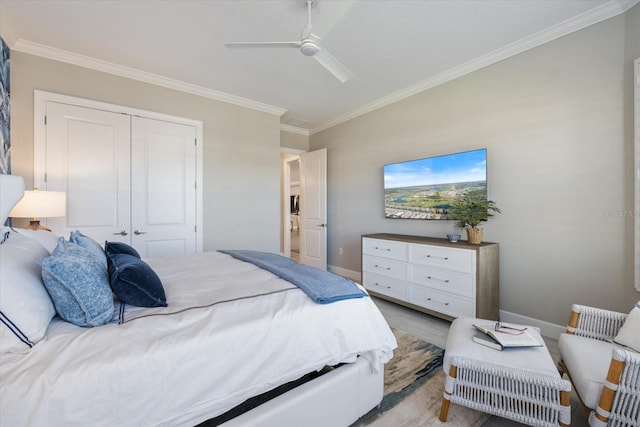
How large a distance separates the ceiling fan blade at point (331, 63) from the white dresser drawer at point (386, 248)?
1881 millimetres

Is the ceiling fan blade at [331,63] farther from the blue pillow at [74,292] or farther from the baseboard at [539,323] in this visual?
the baseboard at [539,323]

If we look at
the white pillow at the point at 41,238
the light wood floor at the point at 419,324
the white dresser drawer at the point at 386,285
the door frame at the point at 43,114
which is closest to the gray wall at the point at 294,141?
the door frame at the point at 43,114

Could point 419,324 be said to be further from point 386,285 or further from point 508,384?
point 508,384

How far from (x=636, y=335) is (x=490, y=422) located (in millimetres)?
863

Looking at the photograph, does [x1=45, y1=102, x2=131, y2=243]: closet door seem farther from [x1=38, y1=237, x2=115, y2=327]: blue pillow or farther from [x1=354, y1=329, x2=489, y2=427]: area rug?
[x1=354, y1=329, x2=489, y2=427]: area rug

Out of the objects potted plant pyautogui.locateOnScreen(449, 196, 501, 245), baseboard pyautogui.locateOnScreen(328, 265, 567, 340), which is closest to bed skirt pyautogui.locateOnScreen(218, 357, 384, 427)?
potted plant pyautogui.locateOnScreen(449, 196, 501, 245)

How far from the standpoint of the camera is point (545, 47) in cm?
240

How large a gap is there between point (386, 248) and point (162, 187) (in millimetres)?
2849

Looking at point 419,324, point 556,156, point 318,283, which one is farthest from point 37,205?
point 556,156

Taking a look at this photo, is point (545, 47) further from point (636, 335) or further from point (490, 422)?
point (490, 422)

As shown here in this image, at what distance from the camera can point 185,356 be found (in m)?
0.95

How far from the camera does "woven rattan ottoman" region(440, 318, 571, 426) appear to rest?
1.26m

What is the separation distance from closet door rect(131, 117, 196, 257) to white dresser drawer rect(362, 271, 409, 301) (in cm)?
232

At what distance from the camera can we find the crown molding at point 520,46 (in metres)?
2.06
